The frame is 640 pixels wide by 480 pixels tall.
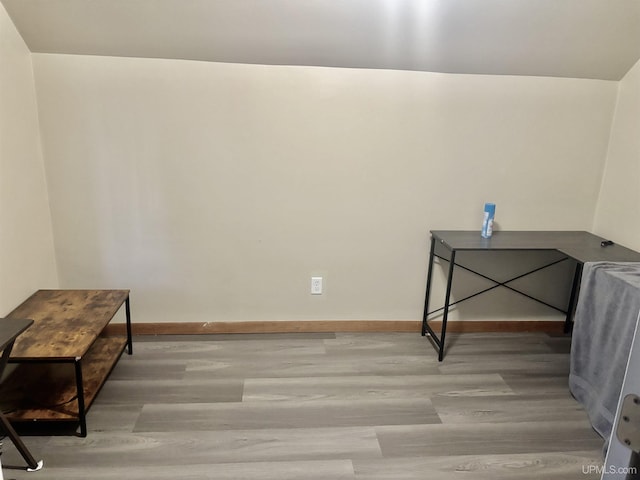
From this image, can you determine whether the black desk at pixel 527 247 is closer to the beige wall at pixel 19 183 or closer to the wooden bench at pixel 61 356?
the wooden bench at pixel 61 356

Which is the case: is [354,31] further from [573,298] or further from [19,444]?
[19,444]

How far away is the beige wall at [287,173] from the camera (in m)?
2.35

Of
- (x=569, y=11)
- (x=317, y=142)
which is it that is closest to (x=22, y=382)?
(x=317, y=142)

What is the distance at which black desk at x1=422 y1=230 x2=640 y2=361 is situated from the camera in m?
2.29

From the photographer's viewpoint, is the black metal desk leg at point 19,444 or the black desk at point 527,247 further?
the black desk at point 527,247

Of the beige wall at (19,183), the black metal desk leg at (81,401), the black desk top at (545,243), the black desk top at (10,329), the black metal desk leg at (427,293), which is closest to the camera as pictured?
the black desk top at (10,329)

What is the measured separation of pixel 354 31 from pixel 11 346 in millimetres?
1972

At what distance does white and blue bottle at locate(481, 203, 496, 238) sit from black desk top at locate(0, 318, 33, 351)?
7.35 ft

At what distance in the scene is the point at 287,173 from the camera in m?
2.51

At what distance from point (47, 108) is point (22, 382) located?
1.38m

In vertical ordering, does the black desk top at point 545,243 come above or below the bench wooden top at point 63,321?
Result: above

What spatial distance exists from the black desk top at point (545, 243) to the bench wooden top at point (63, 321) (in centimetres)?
177

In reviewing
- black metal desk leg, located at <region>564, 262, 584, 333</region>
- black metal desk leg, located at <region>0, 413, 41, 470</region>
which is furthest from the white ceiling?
black metal desk leg, located at <region>0, 413, 41, 470</region>

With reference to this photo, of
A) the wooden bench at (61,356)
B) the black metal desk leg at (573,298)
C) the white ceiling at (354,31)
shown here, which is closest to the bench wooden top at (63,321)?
the wooden bench at (61,356)
